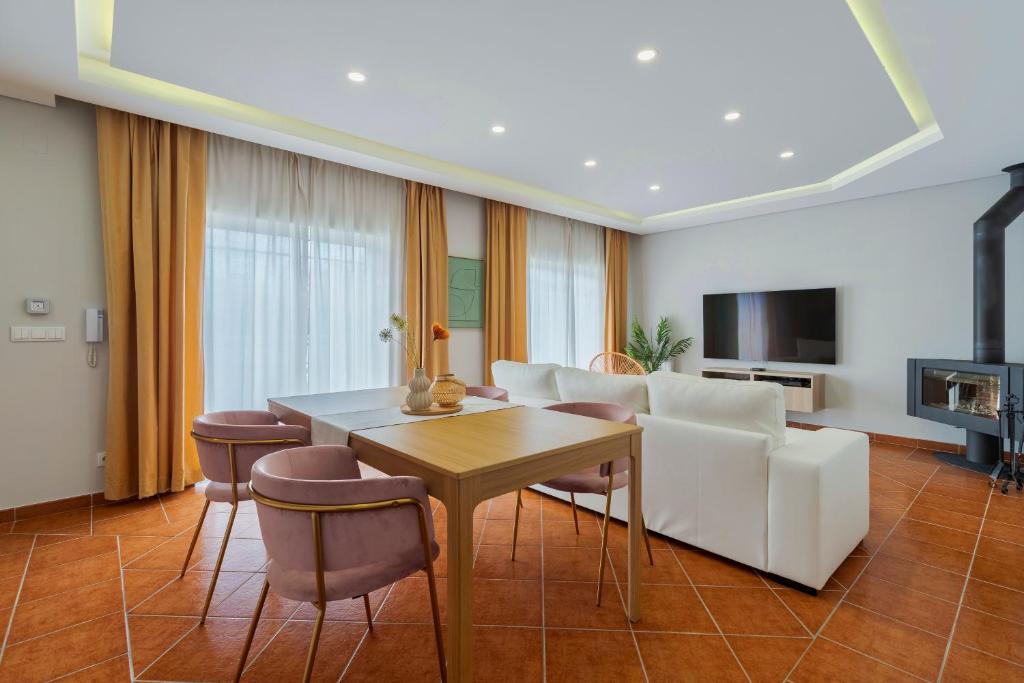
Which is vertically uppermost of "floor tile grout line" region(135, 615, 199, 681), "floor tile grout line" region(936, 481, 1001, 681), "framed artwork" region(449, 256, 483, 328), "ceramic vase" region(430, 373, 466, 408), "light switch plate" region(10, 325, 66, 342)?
"framed artwork" region(449, 256, 483, 328)

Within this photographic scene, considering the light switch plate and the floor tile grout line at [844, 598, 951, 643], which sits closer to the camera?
the floor tile grout line at [844, 598, 951, 643]

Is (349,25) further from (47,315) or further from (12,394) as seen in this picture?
(12,394)

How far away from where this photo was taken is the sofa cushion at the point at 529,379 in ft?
10.2

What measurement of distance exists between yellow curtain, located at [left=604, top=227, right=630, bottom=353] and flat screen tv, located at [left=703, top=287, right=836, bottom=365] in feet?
3.56

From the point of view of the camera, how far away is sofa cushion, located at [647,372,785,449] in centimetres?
216

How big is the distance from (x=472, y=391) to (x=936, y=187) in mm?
4666

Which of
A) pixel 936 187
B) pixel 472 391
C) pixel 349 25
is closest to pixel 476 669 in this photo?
pixel 472 391

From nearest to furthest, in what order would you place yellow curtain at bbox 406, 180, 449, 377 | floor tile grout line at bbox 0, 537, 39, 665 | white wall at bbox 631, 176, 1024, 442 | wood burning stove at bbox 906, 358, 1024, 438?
floor tile grout line at bbox 0, 537, 39, 665, wood burning stove at bbox 906, 358, 1024, 438, white wall at bbox 631, 176, 1024, 442, yellow curtain at bbox 406, 180, 449, 377

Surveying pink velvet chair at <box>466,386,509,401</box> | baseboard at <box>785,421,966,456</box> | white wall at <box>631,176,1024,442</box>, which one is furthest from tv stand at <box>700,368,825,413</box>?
pink velvet chair at <box>466,386,509,401</box>

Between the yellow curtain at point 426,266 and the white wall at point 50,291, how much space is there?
2.17 m

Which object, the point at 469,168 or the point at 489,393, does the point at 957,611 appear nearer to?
the point at 489,393

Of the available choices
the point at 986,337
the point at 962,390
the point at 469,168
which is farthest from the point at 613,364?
the point at 986,337

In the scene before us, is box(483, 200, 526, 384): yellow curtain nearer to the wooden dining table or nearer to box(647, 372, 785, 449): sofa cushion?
box(647, 372, 785, 449): sofa cushion

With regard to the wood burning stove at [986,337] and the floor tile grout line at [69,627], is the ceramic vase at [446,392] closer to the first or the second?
the floor tile grout line at [69,627]
